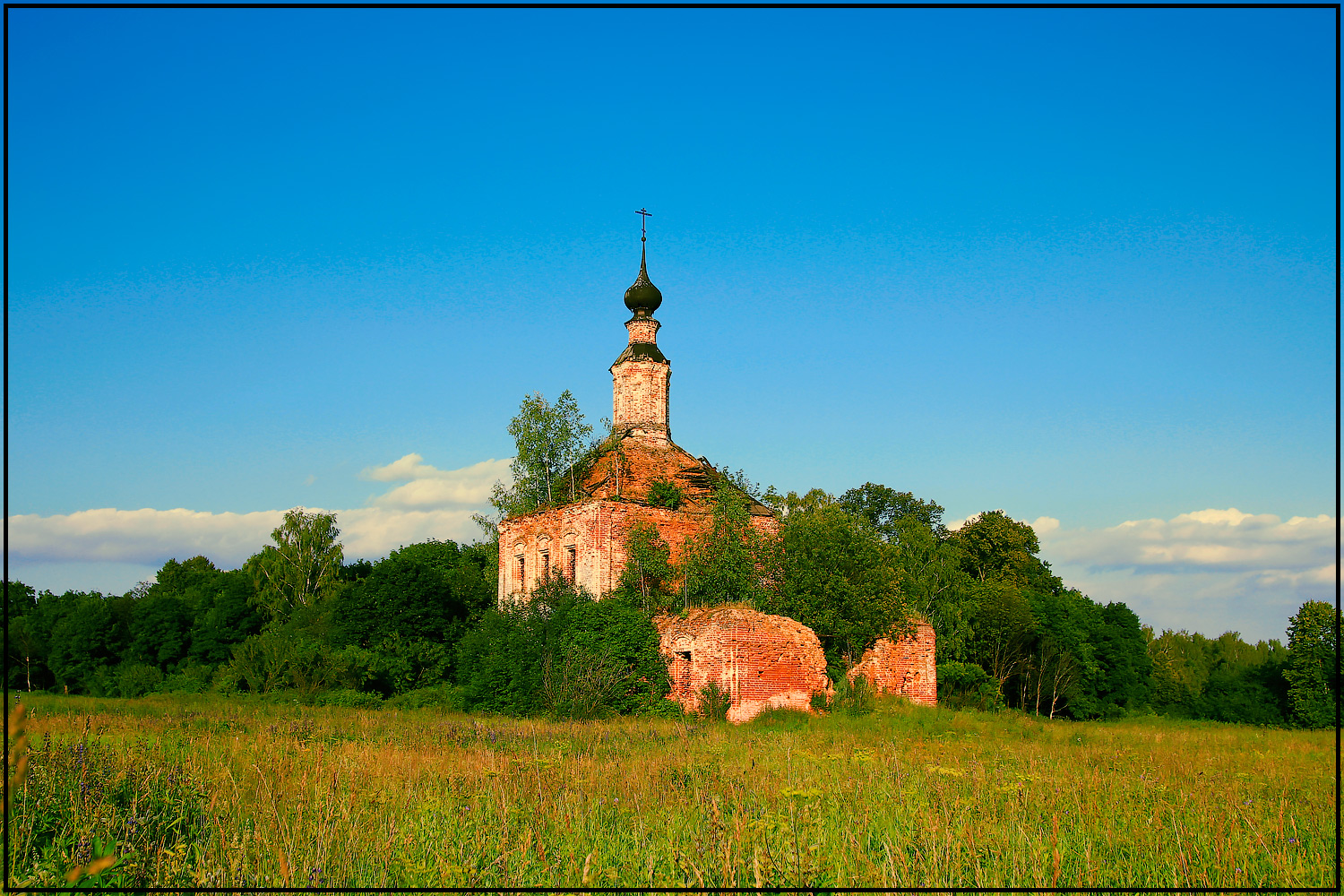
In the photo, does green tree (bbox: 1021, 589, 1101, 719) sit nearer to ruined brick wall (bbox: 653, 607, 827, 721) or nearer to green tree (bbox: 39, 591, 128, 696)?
ruined brick wall (bbox: 653, 607, 827, 721)

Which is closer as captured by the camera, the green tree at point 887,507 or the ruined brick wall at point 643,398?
the ruined brick wall at point 643,398

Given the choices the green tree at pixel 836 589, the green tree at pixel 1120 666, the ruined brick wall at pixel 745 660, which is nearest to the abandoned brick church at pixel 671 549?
the ruined brick wall at pixel 745 660

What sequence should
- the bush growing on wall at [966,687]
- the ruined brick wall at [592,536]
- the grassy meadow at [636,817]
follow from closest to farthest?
the grassy meadow at [636,817] → the ruined brick wall at [592,536] → the bush growing on wall at [966,687]

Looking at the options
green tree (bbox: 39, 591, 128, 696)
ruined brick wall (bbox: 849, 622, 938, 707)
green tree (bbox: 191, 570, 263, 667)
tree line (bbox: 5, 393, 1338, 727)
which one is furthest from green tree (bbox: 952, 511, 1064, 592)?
green tree (bbox: 39, 591, 128, 696)

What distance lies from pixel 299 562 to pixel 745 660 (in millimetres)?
31542

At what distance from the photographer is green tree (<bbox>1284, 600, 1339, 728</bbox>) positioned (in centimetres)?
3369

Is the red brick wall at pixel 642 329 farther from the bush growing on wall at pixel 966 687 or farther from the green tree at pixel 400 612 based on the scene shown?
the bush growing on wall at pixel 966 687

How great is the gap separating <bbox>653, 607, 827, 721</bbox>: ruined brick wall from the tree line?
0.71m

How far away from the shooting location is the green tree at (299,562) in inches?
1763

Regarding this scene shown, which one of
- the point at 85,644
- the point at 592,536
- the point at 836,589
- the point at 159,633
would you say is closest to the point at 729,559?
the point at 836,589

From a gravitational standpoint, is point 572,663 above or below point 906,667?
above

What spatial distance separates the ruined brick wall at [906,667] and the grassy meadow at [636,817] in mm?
11187

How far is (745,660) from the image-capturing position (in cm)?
2114

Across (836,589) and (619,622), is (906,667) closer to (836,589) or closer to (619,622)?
(836,589)
